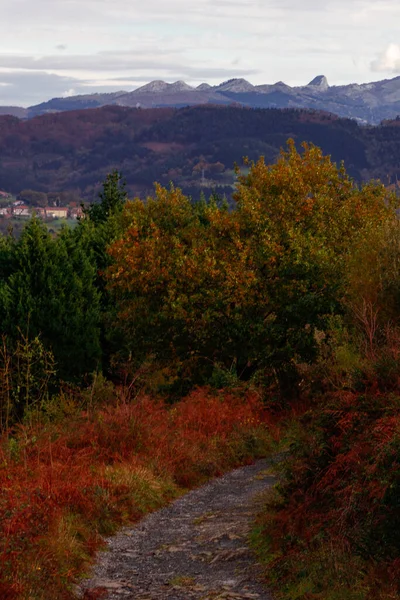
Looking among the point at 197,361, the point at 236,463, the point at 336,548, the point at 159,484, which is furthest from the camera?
the point at 197,361

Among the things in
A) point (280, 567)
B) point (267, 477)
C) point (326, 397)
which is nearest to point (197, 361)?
point (267, 477)

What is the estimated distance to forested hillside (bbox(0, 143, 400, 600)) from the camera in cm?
1088

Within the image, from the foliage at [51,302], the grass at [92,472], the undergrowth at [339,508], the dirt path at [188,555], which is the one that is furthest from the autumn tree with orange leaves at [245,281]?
the undergrowth at [339,508]

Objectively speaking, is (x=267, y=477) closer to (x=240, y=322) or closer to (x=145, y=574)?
(x=145, y=574)

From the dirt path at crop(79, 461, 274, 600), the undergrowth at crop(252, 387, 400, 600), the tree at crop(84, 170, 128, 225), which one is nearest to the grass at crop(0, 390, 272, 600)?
the dirt path at crop(79, 461, 274, 600)

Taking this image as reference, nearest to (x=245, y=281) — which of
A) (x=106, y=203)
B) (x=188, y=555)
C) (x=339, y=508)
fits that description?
(x=188, y=555)

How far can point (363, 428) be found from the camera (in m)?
12.0

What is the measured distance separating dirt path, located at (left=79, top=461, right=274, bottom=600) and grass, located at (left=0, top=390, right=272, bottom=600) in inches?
14.9

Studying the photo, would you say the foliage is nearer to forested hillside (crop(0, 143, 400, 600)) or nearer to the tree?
forested hillside (crop(0, 143, 400, 600))

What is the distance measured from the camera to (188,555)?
12641 mm

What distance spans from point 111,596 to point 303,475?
3520 millimetres

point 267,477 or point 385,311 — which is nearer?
point 267,477

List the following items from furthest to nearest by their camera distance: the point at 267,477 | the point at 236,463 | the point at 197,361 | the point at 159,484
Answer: the point at 197,361
the point at 236,463
the point at 267,477
the point at 159,484

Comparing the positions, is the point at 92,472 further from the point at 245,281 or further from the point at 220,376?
the point at 245,281
